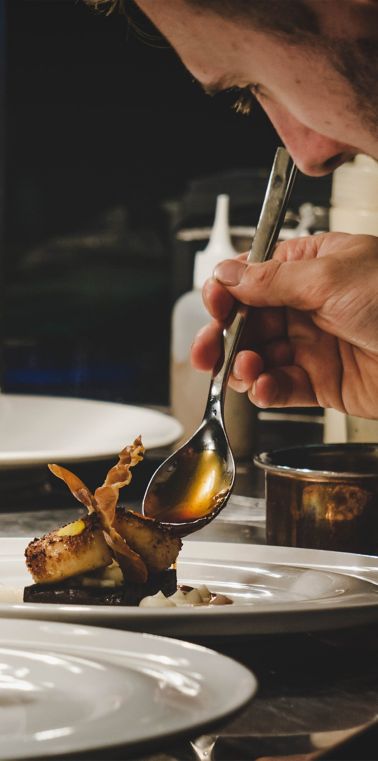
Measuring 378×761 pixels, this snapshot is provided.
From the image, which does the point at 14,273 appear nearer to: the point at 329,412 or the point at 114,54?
the point at 114,54

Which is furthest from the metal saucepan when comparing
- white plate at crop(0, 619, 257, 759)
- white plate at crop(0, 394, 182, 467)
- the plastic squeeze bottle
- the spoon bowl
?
the plastic squeeze bottle

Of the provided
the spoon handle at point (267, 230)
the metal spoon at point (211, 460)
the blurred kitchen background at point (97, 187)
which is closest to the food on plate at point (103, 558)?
the metal spoon at point (211, 460)

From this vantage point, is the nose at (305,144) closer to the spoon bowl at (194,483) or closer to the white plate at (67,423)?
the spoon bowl at (194,483)

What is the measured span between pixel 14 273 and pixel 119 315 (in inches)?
14.3

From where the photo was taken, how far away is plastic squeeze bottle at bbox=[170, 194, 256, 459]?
5.70ft

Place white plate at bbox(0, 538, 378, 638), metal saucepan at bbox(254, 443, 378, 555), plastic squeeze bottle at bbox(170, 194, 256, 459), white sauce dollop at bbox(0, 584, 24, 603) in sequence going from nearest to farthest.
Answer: white plate at bbox(0, 538, 378, 638), white sauce dollop at bbox(0, 584, 24, 603), metal saucepan at bbox(254, 443, 378, 555), plastic squeeze bottle at bbox(170, 194, 256, 459)

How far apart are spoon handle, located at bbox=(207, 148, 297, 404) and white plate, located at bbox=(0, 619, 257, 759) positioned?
54 cm

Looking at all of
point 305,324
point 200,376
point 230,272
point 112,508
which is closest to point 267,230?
point 230,272

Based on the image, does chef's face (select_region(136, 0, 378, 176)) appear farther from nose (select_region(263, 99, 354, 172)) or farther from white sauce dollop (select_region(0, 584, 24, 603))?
white sauce dollop (select_region(0, 584, 24, 603))

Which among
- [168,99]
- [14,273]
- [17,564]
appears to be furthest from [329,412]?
[14,273]

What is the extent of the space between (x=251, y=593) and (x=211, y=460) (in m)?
0.22

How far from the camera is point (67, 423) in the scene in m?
1.71

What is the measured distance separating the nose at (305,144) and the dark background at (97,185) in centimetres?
208

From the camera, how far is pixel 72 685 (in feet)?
1.72
